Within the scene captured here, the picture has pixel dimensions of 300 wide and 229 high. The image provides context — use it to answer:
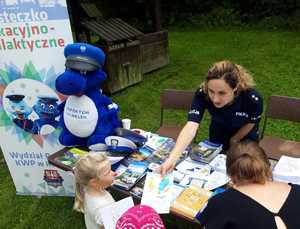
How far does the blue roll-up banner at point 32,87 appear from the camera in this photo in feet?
9.11

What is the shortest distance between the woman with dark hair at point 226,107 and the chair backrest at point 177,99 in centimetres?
78

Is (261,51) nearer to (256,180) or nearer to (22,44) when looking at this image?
(22,44)

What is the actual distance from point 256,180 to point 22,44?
86.4 inches

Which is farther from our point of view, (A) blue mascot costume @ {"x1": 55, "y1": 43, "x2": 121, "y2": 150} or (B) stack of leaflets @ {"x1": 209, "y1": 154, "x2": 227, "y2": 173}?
(A) blue mascot costume @ {"x1": 55, "y1": 43, "x2": 121, "y2": 150}

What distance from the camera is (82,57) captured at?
268 cm

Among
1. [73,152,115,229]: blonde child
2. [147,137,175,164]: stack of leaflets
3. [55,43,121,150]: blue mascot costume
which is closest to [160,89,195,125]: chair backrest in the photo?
[147,137,175,164]: stack of leaflets

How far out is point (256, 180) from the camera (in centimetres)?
156

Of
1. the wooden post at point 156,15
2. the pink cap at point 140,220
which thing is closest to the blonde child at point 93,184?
the pink cap at point 140,220

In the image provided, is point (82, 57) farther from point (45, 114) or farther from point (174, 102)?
point (174, 102)

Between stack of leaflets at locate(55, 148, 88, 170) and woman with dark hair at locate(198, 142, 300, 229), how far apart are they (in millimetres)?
1372

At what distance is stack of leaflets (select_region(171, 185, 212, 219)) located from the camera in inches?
80.6

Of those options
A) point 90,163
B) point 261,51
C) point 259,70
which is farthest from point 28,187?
point 261,51

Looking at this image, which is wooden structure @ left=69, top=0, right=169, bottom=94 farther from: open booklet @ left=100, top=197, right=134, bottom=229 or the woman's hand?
open booklet @ left=100, top=197, right=134, bottom=229

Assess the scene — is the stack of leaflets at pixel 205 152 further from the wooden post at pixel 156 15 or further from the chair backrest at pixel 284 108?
the wooden post at pixel 156 15
